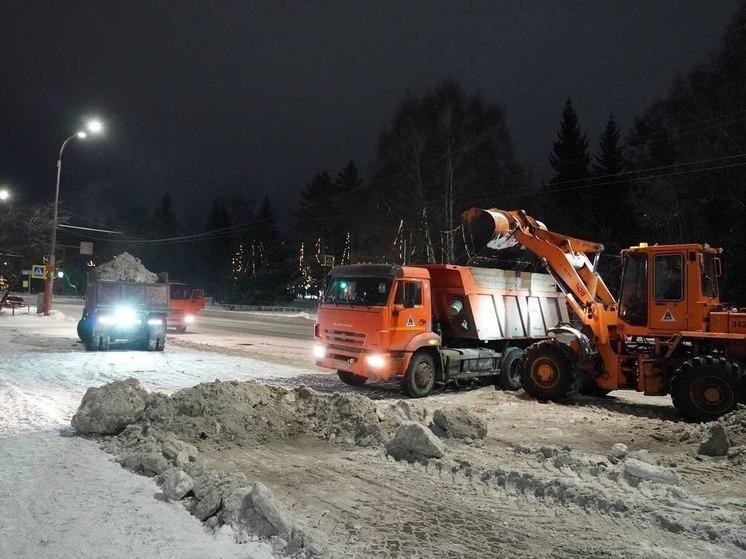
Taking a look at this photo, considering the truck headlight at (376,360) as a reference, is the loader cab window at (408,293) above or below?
above

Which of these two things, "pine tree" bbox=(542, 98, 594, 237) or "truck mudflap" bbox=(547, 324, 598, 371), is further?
"pine tree" bbox=(542, 98, 594, 237)

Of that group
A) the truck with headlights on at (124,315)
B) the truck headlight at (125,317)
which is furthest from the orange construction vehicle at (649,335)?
the truck headlight at (125,317)

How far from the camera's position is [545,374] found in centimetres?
1159

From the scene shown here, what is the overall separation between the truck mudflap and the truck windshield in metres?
3.55

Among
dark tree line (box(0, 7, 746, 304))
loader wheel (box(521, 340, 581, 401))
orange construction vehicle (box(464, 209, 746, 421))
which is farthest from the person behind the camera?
dark tree line (box(0, 7, 746, 304))

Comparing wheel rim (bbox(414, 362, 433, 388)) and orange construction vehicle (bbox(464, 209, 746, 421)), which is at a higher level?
orange construction vehicle (bbox(464, 209, 746, 421))

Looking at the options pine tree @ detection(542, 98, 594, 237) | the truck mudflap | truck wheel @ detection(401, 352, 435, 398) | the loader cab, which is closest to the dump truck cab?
truck wheel @ detection(401, 352, 435, 398)

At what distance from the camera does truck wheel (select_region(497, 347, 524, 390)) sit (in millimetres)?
13289

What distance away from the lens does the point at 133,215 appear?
381 ft

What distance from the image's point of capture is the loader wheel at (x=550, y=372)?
1124 centimetres

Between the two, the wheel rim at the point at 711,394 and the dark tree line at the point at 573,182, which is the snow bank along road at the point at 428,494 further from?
the dark tree line at the point at 573,182

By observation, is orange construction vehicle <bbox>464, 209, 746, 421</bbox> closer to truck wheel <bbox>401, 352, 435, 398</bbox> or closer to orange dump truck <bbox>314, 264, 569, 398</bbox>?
orange dump truck <bbox>314, 264, 569, 398</bbox>

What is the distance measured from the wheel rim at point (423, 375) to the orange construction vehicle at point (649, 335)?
1.89 m

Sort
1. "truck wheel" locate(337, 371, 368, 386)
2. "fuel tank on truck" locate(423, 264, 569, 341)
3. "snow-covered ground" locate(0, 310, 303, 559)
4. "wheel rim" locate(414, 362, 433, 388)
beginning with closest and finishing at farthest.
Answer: "snow-covered ground" locate(0, 310, 303, 559) < "wheel rim" locate(414, 362, 433, 388) < "fuel tank on truck" locate(423, 264, 569, 341) < "truck wheel" locate(337, 371, 368, 386)
